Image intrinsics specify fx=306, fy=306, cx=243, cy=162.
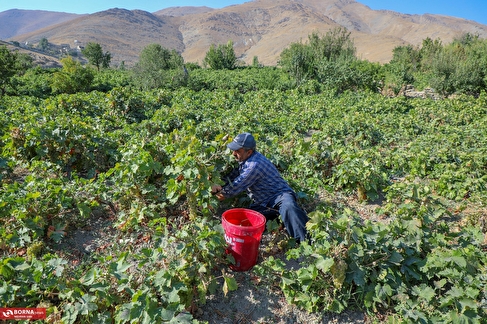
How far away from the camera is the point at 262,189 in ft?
12.0

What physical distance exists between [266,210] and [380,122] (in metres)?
5.93

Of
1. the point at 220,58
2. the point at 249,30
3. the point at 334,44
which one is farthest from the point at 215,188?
the point at 249,30

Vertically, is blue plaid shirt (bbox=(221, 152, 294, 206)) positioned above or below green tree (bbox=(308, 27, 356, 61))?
below

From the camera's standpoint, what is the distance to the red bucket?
284 centimetres

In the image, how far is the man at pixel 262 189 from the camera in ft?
11.0

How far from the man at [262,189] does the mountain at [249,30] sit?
68.2 m

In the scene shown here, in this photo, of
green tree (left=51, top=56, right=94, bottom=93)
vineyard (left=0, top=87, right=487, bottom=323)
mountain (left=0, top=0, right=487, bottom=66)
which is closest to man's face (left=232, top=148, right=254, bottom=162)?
vineyard (left=0, top=87, right=487, bottom=323)

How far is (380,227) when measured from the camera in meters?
2.82

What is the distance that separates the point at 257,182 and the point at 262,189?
0.36 feet

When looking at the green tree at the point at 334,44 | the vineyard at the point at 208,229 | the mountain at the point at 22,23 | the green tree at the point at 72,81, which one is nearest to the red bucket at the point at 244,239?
the vineyard at the point at 208,229

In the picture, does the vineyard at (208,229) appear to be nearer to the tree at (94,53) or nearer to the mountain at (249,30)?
the tree at (94,53)

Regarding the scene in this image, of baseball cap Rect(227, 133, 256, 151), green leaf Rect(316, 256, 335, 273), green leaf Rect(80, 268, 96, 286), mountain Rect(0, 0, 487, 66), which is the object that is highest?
mountain Rect(0, 0, 487, 66)

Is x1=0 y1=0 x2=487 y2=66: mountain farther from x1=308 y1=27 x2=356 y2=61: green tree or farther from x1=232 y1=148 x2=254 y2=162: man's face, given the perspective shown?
x1=232 y1=148 x2=254 y2=162: man's face

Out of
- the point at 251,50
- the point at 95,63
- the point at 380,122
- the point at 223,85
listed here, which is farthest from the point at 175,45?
the point at 380,122
